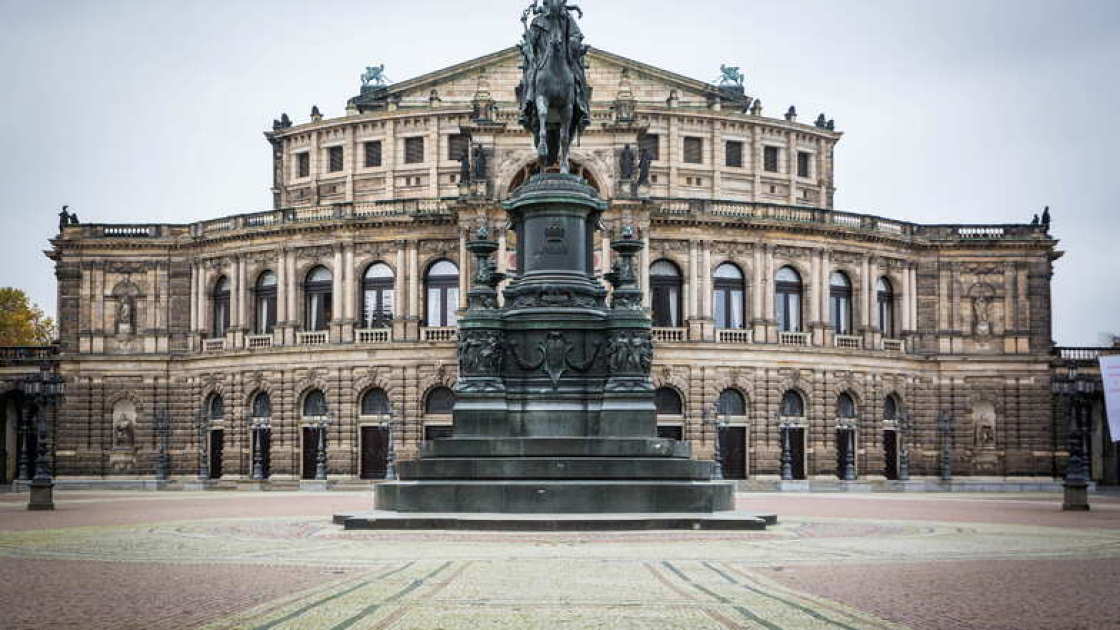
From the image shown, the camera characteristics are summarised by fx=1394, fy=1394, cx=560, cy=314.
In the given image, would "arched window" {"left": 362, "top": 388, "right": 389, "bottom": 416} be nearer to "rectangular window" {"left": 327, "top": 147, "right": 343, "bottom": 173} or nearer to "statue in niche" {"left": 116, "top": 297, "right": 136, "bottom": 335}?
"statue in niche" {"left": 116, "top": 297, "right": 136, "bottom": 335}

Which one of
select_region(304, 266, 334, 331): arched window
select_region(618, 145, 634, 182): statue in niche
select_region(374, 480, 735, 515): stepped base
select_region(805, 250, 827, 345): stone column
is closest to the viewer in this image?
select_region(374, 480, 735, 515): stepped base

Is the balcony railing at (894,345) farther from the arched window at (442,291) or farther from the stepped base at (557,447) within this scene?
the stepped base at (557,447)

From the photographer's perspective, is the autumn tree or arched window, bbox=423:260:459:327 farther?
the autumn tree

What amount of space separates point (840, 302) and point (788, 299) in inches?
132

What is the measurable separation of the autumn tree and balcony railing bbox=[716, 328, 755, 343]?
54191mm

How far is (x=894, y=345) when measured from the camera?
249 feet

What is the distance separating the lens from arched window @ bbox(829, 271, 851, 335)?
75000 millimetres

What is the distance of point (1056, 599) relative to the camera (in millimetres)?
14641

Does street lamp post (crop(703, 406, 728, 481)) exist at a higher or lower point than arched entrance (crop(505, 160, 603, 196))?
lower

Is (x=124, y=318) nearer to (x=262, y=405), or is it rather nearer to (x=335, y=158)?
(x=262, y=405)

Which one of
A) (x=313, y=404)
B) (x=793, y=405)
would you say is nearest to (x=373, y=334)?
(x=313, y=404)

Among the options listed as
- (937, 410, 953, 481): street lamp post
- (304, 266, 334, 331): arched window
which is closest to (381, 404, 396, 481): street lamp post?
(304, 266, 334, 331): arched window

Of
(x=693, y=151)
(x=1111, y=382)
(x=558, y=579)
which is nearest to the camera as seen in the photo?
(x=558, y=579)

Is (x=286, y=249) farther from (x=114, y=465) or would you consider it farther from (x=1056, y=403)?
(x=1056, y=403)
